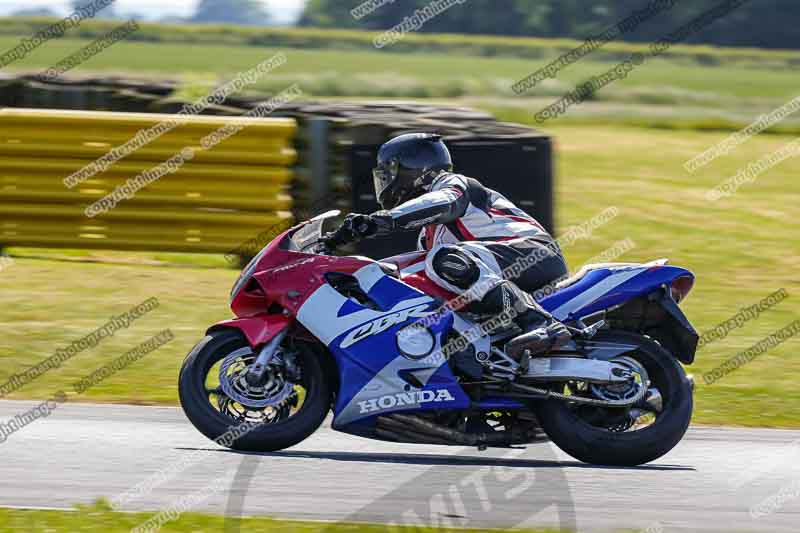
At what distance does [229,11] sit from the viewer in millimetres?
171500

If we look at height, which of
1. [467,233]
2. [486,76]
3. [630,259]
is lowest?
[486,76]

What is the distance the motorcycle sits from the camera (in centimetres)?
721

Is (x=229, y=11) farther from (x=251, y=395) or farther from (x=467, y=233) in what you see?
(x=251, y=395)

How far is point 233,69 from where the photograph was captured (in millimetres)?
44844

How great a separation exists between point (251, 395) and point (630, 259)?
8.55 meters

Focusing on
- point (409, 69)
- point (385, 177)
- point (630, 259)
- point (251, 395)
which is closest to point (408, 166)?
point (385, 177)

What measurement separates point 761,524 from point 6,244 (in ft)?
29.5

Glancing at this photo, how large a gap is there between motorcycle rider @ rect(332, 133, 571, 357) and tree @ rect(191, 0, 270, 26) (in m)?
164

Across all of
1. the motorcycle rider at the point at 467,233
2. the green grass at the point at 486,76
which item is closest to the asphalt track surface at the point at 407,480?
the motorcycle rider at the point at 467,233

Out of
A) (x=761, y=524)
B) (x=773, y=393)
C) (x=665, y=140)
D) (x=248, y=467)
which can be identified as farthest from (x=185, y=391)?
(x=665, y=140)

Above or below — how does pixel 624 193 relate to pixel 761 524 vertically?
below

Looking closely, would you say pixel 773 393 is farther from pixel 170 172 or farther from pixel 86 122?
pixel 86 122

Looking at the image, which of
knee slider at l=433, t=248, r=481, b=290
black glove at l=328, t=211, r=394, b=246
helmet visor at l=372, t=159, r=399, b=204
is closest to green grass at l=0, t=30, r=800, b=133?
helmet visor at l=372, t=159, r=399, b=204

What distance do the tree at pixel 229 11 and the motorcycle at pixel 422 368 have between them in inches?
6470
